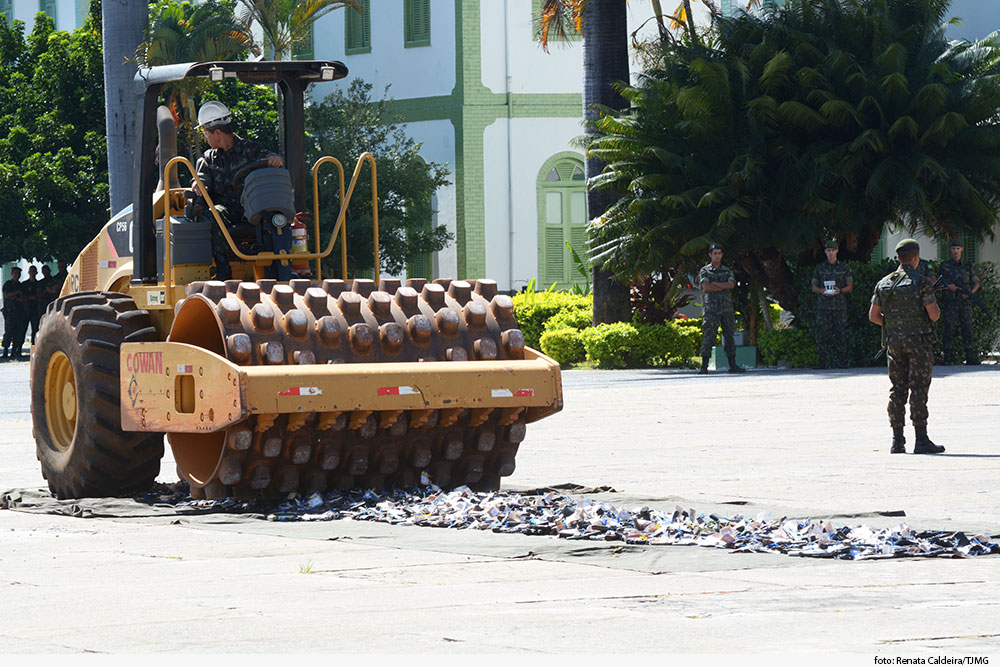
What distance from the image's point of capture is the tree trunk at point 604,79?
31.4 m

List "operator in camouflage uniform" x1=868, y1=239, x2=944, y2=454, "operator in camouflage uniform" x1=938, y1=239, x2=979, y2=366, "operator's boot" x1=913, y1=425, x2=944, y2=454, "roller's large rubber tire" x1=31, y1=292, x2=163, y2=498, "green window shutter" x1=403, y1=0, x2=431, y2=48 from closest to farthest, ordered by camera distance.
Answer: "roller's large rubber tire" x1=31, y1=292, x2=163, y2=498, "operator's boot" x1=913, y1=425, x2=944, y2=454, "operator in camouflage uniform" x1=868, y1=239, x2=944, y2=454, "operator in camouflage uniform" x1=938, y1=239, x2=979, y2=366, "green window shutter" x1=403, y1=0, x2=431, y2=48

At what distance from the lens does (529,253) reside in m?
45.2

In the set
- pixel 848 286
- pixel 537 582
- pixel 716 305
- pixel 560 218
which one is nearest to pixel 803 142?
pixel 848 286

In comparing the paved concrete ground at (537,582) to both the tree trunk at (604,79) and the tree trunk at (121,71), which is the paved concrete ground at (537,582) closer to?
the tree trunk at (121,71)

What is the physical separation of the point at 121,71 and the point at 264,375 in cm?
1427

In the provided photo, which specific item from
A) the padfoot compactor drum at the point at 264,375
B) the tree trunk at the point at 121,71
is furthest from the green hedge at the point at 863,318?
the padfoot compactor drum at the point at 264,375

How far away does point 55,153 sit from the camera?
40375mm

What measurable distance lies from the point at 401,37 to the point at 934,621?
39427 millimetres

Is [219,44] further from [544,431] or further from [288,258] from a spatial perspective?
[288,258]

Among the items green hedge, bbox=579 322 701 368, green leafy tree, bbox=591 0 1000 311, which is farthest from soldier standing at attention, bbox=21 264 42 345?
green leafy tree, bbox=591 0 1000 311

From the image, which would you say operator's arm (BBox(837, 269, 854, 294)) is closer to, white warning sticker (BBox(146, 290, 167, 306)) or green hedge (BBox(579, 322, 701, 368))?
green hedge (BBox(579, 322, 701, 368))

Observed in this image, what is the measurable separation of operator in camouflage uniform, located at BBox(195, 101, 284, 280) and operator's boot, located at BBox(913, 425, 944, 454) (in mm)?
5708

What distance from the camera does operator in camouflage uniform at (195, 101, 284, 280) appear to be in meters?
13.0

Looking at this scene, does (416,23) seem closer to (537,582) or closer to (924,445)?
(924,445)
